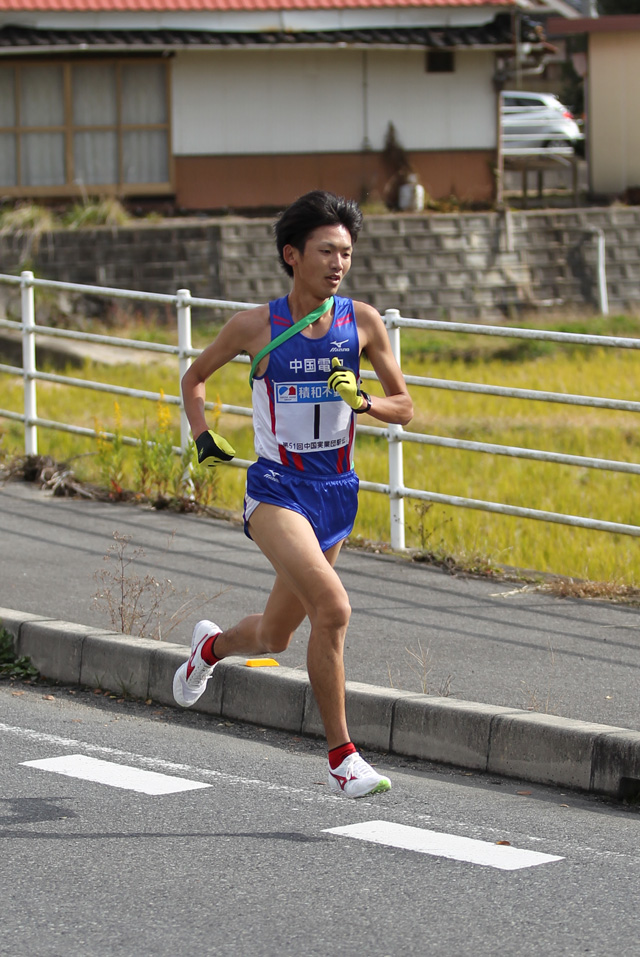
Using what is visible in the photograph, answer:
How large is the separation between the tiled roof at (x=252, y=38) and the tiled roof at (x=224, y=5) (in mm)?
378

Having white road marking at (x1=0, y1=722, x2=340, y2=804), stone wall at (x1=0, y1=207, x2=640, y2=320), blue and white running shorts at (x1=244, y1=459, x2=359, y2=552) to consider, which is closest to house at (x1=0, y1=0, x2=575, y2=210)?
stone wall at (x1=0, y1=207, x2=640, y2=320)

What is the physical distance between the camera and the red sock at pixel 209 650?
18.3 feet

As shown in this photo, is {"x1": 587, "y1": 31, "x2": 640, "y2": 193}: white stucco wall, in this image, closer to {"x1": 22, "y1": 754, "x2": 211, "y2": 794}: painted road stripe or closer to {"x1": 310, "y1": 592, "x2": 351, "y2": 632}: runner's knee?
{"x1": 22, "y1": 754, "x2": 211, "y2": 794}: painted road stripe

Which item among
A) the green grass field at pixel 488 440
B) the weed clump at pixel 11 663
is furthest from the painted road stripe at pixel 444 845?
the green grass field at pixel 488 440

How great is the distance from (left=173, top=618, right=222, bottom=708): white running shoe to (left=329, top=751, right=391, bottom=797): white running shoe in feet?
3.09

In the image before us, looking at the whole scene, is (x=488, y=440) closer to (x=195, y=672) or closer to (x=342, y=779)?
(x=195, y=672)

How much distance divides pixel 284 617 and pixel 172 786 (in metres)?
0.69

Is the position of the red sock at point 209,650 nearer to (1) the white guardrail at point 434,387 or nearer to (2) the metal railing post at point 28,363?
(1) the white guardrail at point 434,387

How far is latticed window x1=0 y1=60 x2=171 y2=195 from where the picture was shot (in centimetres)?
2522

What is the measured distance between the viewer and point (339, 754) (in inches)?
191

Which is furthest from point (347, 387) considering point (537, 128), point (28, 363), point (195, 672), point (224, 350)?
point (537, 128)

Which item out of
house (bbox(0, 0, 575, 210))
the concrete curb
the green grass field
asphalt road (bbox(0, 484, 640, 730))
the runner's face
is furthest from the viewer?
house (bbox(0, 0, 575, 210))

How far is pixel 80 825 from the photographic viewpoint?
188 inches

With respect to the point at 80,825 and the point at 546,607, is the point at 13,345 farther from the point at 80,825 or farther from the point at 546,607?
the point at 80,825
